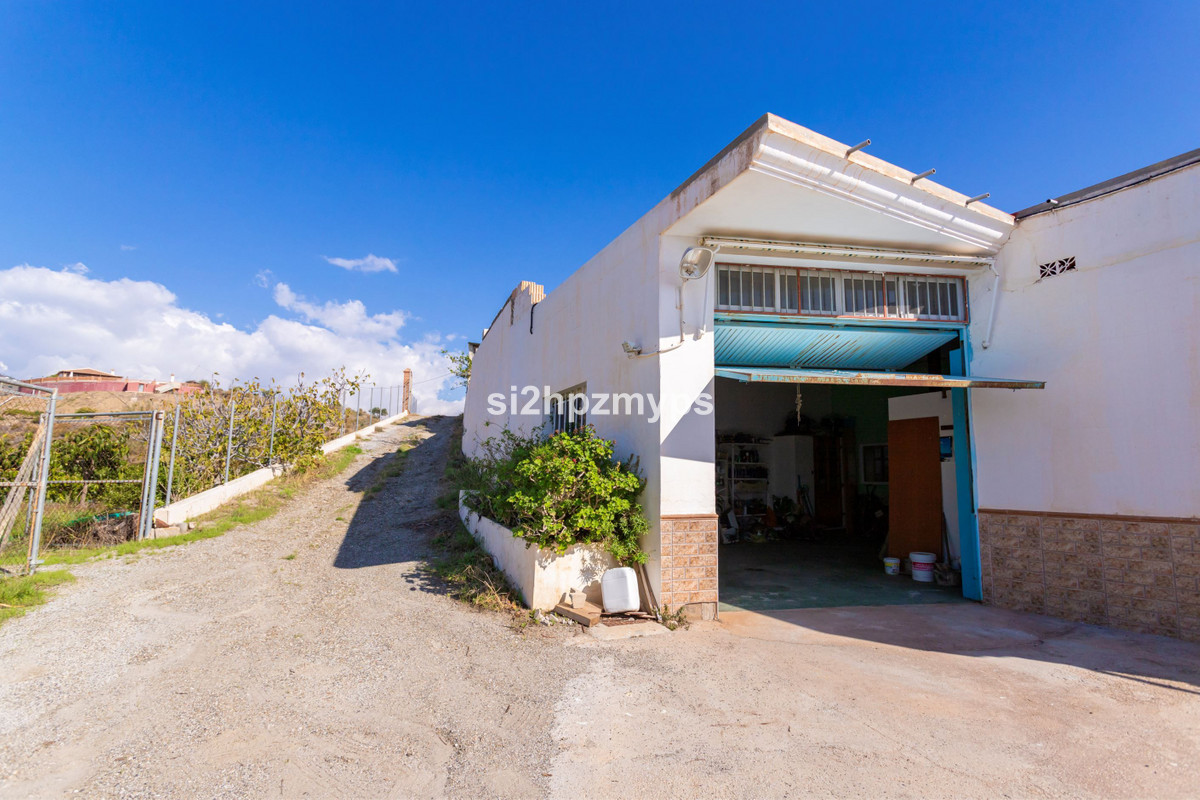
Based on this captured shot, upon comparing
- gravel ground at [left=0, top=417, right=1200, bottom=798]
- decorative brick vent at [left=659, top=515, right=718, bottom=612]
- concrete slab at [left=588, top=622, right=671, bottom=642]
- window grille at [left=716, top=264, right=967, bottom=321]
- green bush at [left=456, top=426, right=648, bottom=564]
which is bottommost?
gravel ground at [left=0, top=417, right=1200, bottom=798]

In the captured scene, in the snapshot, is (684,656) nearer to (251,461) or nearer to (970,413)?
(970,413)

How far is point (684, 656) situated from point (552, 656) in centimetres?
108

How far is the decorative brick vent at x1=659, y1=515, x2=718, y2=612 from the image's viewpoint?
230 inches

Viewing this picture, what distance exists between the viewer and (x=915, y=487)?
28.3 feet

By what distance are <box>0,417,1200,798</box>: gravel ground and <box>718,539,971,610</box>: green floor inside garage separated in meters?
0.60

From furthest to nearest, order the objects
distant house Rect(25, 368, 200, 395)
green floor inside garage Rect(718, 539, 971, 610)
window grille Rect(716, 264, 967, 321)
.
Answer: distant house Rect(25, 368, 200, 395), green floor inside garage Rect(718, 539, 971, 610), window grille Rect(716, 264, 967, 321)

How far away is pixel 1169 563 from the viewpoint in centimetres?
540

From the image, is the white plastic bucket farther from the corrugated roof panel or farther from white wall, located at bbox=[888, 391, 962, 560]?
the corrugated roof panel

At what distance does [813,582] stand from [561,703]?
497cm

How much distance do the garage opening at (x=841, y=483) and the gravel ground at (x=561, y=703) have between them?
139 centimetres

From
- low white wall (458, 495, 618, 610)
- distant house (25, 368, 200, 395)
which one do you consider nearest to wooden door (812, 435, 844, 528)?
low white wall (458, 495, 618, 610)

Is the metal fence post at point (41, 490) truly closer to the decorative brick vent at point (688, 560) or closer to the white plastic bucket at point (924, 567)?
the decorative brick vent at point (688, 560)

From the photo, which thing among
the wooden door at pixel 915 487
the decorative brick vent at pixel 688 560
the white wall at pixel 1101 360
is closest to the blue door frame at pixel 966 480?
the white wall at pixel 1101 360

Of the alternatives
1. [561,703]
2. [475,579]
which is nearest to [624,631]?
[561,703]
